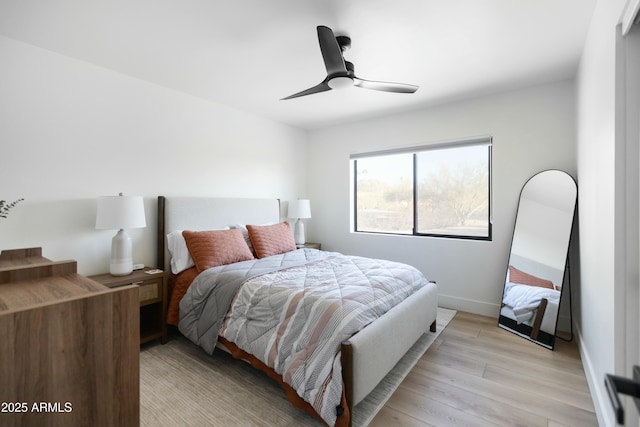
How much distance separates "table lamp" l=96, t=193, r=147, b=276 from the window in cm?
291

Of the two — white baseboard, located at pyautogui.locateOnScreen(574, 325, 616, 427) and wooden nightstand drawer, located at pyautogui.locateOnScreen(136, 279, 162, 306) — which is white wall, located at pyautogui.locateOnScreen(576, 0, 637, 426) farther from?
Result: wooden nightstand drawer, located at pyautogui.locateOnScreen(136, 279, 162, 306)

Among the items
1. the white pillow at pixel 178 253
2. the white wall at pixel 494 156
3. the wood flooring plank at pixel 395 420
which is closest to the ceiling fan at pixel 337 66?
the white wall at pixel 494 156

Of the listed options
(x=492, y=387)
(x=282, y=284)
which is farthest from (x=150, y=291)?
(x=492, y=387)

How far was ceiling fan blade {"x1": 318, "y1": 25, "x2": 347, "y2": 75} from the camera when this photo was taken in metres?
1.75

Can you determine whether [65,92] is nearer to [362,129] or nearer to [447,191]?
[362,129]

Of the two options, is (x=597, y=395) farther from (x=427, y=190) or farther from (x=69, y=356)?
(x=69, y=356)

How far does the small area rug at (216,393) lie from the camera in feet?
5.72

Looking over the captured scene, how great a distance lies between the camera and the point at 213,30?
2072 mm

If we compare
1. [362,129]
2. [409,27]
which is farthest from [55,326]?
[362,129]

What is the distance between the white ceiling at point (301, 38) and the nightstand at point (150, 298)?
1832 millimetres

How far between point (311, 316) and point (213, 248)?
56.1 inches

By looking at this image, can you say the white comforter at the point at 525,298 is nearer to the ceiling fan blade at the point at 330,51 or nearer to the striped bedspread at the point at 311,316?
the striped bedspread at the point at 311,316

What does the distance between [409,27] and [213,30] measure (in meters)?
1.36

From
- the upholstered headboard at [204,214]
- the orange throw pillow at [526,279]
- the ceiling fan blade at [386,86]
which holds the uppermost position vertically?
the ceiling fan blade at [386,86]
